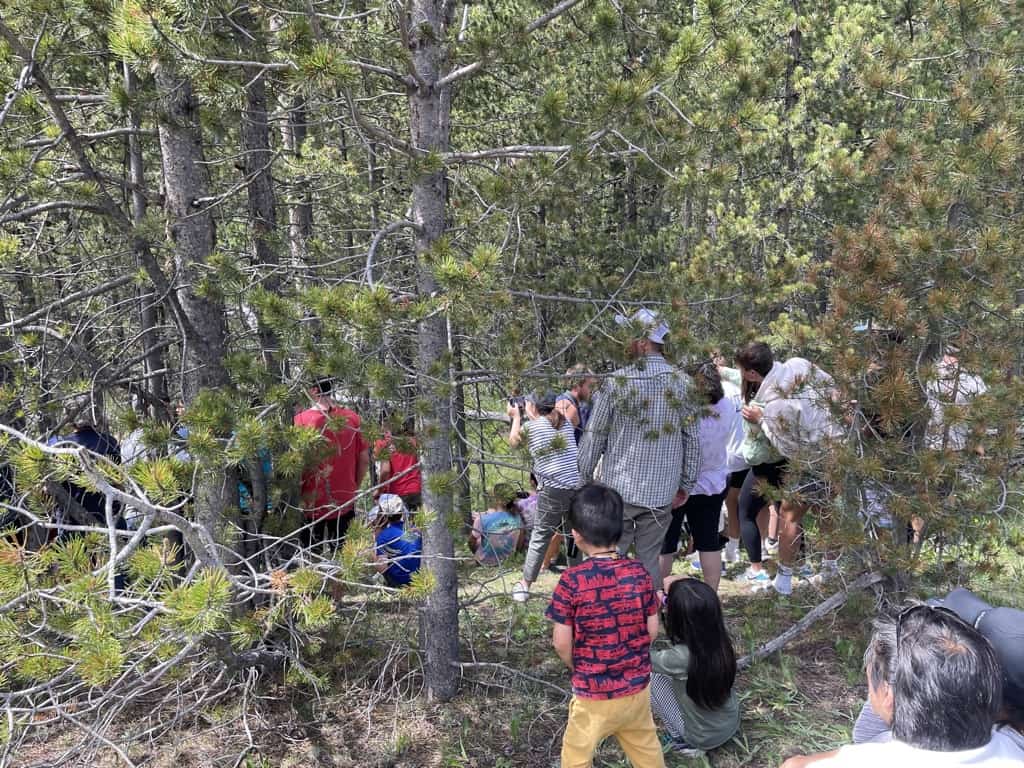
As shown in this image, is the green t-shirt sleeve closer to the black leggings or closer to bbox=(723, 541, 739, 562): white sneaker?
the black leggings

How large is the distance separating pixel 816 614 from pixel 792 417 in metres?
1.12

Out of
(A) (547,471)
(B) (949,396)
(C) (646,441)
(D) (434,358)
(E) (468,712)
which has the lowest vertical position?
(E) (468,712)

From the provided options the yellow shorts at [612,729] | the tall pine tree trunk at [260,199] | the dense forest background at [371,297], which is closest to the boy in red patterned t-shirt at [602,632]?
the yellow shorts at [612,729]

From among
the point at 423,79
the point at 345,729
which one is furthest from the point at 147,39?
the point at 345,729

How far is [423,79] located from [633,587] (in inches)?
93.7

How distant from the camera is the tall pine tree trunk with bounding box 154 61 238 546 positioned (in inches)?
134

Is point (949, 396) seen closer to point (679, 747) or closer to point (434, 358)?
point (679, 747)

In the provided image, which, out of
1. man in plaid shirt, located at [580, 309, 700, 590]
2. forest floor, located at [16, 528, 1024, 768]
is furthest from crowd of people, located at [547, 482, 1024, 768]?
man in plaid shirt, located at [580, 309, 700, 590]

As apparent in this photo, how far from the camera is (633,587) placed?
2705 millimetres

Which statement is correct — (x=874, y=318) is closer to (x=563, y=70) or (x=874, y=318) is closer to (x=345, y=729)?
(x=345, y=729)

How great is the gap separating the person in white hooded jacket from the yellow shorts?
1.65 metres

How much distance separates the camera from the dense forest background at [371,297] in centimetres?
241

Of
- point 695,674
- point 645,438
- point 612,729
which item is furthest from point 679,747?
point 645,438

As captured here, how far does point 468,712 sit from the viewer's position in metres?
3.56
